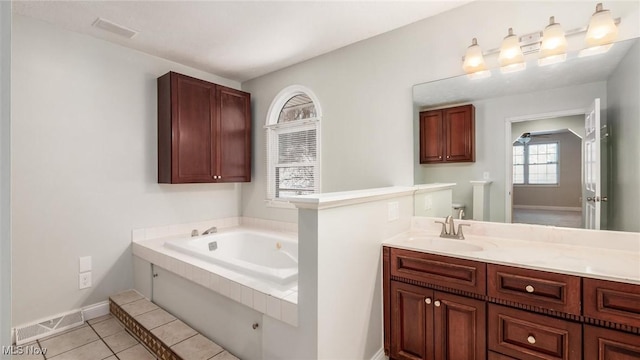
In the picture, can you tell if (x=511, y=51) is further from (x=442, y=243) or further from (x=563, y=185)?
(x=442, y=243)

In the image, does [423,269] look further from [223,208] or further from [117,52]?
[117,52]

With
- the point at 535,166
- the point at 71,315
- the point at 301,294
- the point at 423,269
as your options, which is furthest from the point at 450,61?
the point at 71,315

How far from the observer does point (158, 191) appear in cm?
305

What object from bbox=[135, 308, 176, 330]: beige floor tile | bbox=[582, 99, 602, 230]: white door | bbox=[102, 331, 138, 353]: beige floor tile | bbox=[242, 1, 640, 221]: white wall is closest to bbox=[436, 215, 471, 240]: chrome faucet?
bbox=[242, 1, 640, 221]: white wall

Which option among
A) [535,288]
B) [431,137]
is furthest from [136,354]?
[431,137]

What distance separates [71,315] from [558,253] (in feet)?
11.7

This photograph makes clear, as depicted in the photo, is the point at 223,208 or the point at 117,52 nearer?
the point at 117,52

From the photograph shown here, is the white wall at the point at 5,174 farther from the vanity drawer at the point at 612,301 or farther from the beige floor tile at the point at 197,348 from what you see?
the vanity drawer at the point at 612,301

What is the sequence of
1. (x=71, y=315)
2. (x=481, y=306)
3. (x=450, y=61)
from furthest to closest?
(x=71, y=315), (x=450, y=61), (x=481, y=306)

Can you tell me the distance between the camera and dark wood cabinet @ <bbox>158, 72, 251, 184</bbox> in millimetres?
2895

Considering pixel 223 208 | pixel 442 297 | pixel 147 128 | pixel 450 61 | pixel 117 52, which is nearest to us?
pixel 442 297

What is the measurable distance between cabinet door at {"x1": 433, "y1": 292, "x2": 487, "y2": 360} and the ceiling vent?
9.96 feet

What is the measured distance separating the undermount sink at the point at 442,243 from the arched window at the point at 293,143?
1.31 metres

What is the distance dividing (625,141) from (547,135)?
1.18 ft
